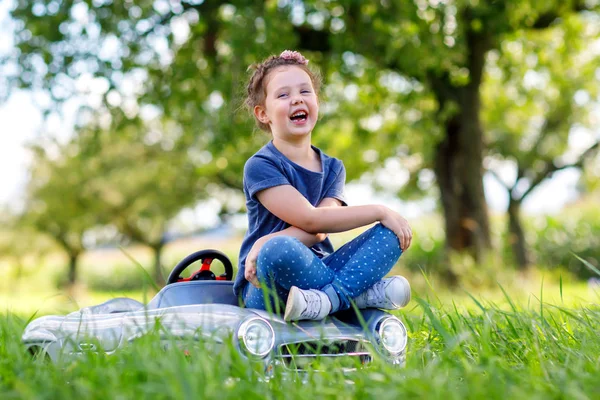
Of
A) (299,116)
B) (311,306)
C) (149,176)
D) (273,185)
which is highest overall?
(149,176)

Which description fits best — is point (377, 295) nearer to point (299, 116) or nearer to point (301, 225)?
point (301, 225)

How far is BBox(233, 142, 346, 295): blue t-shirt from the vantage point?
2934mm

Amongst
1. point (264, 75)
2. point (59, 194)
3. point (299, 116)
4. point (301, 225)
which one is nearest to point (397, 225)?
point (301, 225)

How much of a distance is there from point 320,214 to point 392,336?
573 mm

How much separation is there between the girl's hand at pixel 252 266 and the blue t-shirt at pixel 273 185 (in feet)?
0.58

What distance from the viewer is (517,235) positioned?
1661 cm

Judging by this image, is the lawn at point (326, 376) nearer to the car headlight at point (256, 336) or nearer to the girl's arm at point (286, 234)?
the car headlight at point (256, 336)

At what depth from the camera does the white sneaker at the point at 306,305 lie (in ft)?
8.20

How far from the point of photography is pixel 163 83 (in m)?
10.0

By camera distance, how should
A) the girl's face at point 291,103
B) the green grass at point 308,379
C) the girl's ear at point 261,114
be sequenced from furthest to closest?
the girl's ear at point 261,114, the girl's face at point 291,103, the green grass at point 308,379

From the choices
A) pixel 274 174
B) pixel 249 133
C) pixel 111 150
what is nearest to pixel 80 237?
pixel 111 150

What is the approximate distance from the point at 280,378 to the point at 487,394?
2.05 feet

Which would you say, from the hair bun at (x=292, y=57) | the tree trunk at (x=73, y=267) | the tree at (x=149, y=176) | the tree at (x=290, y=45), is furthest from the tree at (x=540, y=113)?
the tree trunk at (x=73, y=267)

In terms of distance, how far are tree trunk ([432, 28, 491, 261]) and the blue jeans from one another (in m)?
7.86
